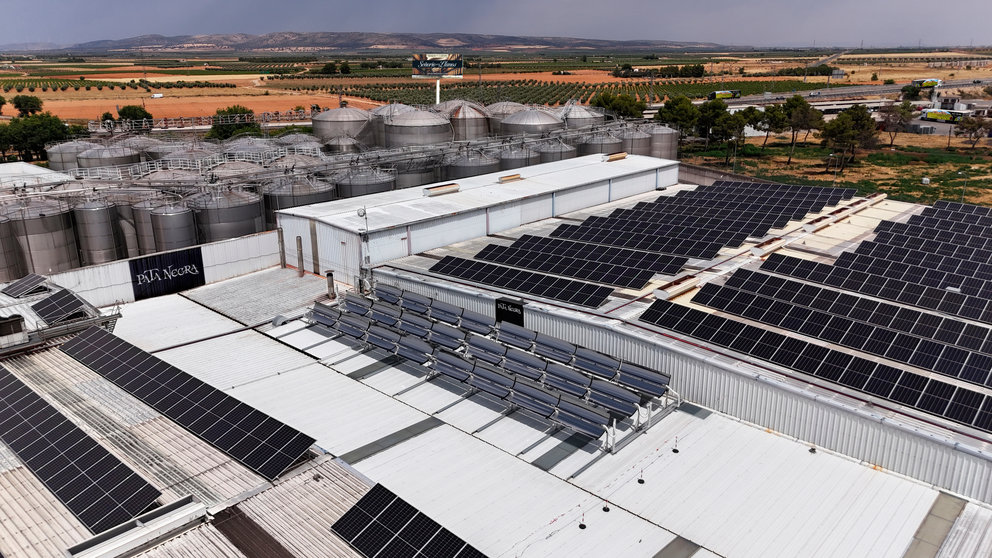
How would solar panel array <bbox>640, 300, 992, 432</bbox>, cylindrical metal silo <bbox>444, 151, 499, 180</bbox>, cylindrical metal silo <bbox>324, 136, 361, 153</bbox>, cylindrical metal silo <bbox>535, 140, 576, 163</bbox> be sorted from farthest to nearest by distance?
cylindrical metal silo <bbox>324, 136, 361, 153</bbox> < cylindrical metal silo <bbox>535, 140, 576, 163</bbox> < cylindrical metal silo <bbox>444, 151, 499, 180</bbox> < solar panel array <bbox>640, 300, 992, 432</bbox>

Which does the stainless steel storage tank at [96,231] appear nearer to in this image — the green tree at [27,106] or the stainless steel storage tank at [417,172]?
the stainless steel storage tank at [417,172]

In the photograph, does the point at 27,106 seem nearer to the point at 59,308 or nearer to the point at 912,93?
the point at 59,308

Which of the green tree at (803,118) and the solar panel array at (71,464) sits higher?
the green tree at (803,118)

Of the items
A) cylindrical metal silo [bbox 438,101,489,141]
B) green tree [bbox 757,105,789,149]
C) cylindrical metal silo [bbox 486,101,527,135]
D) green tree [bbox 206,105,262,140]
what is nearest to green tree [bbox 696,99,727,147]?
green tree [bbox 757,105,789,149]

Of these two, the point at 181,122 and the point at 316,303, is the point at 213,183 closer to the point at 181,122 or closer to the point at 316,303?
the point at 316,303

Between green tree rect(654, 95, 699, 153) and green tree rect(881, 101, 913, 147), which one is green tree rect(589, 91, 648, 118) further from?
green tree rect(881, 101, 913, 147)

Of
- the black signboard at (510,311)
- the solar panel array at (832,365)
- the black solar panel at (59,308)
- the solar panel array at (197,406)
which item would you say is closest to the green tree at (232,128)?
the black solar panel at (59,308)

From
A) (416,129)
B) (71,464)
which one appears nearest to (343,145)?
(416,129)
